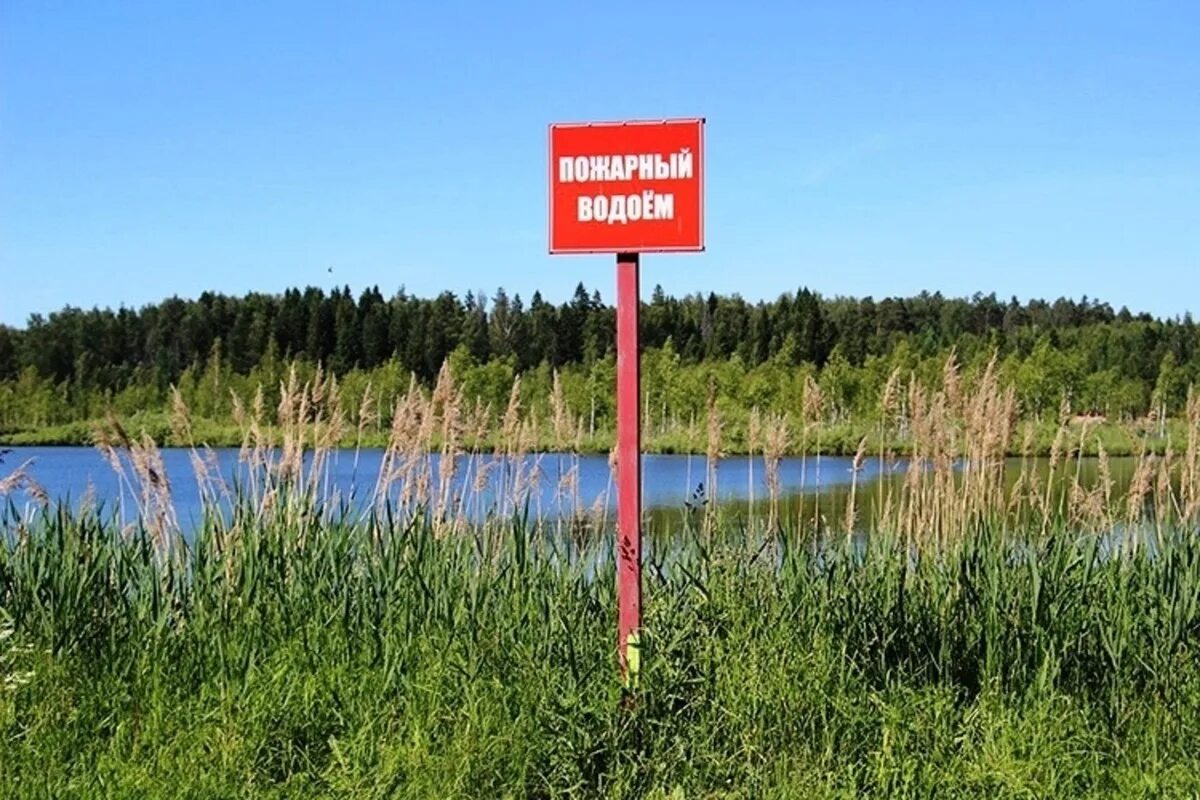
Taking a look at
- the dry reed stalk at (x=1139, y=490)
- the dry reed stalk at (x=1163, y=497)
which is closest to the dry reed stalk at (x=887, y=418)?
the dry reed stalk at (x=1139, y=490)

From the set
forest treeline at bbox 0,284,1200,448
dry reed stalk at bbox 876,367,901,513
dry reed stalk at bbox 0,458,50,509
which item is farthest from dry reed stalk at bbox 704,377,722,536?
forest treeline at bbox 0,284,1200,448

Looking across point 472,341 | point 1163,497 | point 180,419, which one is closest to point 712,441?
point 1163,497

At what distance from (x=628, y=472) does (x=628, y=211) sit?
1.03 meters

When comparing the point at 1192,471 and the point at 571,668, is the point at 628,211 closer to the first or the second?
the point at 571,668

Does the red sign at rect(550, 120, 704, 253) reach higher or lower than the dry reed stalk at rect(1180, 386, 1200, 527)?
higher

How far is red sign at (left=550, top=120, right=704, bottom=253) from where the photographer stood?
15.1ft

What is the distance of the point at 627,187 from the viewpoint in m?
4.68

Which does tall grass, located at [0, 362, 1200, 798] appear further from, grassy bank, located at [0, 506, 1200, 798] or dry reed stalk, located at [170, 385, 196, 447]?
dry reed stalk, located at [170, 385, 196, 447]

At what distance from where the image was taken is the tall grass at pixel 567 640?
4246mm

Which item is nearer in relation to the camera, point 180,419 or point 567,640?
point 567,640

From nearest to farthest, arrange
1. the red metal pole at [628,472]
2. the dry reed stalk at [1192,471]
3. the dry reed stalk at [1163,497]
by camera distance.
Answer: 1. the red metal pole at [628,472]
2. the dry reed stalk at [1192,471]
3. the dry reed stalk at [1163,497]

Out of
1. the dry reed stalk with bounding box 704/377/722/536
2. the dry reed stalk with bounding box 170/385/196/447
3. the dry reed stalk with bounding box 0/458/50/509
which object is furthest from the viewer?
the dry reed stalk with bounding box 170/385/196/447

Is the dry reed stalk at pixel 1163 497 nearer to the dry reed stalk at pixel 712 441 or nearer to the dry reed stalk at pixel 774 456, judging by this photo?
the dry reed stalk at pixel 774 456

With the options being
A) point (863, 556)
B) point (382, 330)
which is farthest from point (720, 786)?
point (382, 330)
